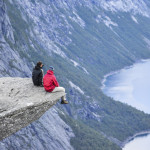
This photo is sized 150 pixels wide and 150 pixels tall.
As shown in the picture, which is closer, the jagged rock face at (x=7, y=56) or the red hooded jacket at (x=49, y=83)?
the red hooded jacket at (x=49, y=83)

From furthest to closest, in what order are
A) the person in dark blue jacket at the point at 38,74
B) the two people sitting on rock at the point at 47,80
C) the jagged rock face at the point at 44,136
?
1. the jagged rock face at the point at 44,136
2. the person in dark blue jacket at the point at 38,74
3. the two people sitting on rock at the point at 47,80

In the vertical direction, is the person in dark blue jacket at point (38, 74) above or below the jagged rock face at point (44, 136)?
above

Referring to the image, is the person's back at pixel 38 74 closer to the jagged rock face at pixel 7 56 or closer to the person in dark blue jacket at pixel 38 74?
the person in dark blue jacket at pixel 38 74

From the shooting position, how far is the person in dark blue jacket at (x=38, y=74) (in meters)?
29.5

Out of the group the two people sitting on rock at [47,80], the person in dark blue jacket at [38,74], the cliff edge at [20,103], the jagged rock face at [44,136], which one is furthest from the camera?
the jagged rock face at [44,136]

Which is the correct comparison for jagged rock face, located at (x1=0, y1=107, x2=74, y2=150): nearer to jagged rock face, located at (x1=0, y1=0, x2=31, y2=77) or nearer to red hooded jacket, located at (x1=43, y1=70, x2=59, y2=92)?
jagged rock face, located at (x1=0, y1=0, x2=31, y2=77)

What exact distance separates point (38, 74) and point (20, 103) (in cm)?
381

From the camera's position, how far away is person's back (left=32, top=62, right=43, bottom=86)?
29.5m

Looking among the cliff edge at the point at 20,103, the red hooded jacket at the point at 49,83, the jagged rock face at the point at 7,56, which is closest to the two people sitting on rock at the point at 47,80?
the red hooded jacket at the point at 49,83

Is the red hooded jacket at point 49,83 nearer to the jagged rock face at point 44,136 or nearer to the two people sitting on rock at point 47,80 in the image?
the two people sitting on rock at point 47,80

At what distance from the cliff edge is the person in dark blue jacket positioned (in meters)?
0.62

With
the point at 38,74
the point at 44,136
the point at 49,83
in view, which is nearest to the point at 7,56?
the point at 44,136

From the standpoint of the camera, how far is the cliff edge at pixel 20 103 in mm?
25938

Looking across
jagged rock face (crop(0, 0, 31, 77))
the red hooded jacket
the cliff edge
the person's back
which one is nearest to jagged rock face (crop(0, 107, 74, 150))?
jagged rock face (crop(0, 0, 31, 77))
